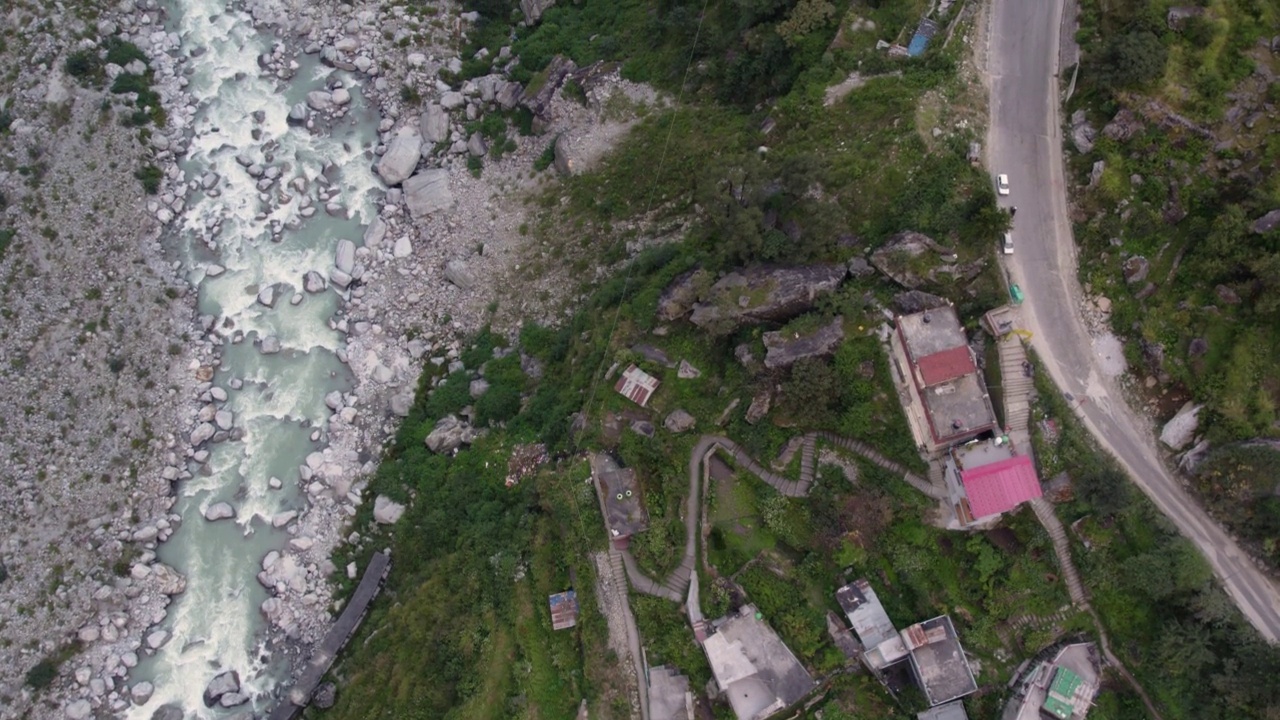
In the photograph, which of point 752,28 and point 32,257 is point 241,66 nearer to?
point 32,257

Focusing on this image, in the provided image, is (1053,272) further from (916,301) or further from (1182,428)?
(1182,428)

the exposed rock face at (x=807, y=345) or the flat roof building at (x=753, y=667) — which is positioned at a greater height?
the exposed rock face at (x=807, y=345)

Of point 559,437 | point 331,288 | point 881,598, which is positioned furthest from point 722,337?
point 331,288

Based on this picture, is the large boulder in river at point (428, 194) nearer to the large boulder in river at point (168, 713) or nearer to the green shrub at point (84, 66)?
the green shrub at point (84, 66)

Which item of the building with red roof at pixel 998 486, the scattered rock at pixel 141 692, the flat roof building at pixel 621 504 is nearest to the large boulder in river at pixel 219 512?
the scattered rock at pixel 141 692

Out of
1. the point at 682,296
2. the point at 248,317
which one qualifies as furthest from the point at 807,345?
the point at 248,317

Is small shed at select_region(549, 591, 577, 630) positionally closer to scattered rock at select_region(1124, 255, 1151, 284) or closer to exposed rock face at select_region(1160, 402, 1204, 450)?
exposed rock face at select_region(1160, 402, 1204, 450)

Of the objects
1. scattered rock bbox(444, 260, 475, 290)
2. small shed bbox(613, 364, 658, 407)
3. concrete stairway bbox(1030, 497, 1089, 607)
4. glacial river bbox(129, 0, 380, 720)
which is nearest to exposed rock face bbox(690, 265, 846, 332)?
small shed bbox(613, 364, 658, 407)
